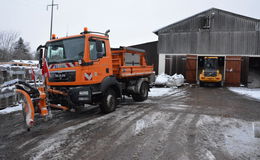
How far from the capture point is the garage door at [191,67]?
20.1 m

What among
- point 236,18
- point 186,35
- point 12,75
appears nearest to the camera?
point 12,75

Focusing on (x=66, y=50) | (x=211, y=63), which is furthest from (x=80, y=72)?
(x=211, y=63)

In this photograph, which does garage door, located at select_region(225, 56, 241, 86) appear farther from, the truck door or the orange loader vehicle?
the truck door

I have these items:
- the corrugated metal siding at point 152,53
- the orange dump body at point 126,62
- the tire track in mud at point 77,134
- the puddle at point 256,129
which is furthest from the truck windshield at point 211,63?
the tire track in mud at point 77,134

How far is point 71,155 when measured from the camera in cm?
377

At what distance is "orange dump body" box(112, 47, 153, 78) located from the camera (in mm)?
7789

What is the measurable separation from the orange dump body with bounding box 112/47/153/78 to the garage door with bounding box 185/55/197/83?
11454 millimetres

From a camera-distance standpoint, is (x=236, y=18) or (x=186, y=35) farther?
(x=186, y=35)

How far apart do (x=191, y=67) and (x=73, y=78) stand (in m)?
16.4

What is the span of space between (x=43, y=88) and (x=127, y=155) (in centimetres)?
319

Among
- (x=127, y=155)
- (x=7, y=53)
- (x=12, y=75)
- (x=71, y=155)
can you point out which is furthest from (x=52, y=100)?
(x=7, y=53)

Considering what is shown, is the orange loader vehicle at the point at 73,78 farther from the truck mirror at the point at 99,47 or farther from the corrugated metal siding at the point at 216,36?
the corrugated metal siding at the point at 216,36

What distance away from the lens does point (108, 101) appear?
6.98m

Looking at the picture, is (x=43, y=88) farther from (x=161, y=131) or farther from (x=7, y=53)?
(x=7, y=53)
